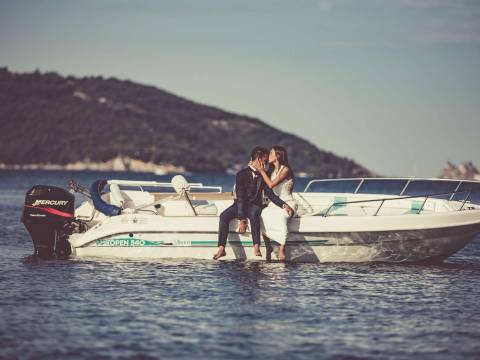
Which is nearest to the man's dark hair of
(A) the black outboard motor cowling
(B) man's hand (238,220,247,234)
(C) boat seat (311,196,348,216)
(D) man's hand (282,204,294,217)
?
(D) man's hand (282,204,294,217)

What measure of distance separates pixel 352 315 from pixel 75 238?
7409 mm

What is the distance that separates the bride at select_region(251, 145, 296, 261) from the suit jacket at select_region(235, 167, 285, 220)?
0.12 m

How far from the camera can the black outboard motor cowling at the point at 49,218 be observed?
17.1 meters

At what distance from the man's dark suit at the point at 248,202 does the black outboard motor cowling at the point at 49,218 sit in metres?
3.38

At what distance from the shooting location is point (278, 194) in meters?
16.6

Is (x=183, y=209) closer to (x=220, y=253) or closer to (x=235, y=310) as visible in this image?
(x=220, y=253)

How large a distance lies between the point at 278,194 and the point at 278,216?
2.21ft

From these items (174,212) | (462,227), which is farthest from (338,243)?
(174,212)

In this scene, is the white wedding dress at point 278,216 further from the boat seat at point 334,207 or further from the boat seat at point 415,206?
the boat seat at point 415,206

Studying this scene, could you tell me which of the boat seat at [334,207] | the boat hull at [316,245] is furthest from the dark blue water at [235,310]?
the boat seat at [334,207]

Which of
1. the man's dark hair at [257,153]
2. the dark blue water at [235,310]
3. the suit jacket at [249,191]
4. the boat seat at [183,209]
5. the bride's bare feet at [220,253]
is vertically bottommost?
the dark blue water at [235,310]

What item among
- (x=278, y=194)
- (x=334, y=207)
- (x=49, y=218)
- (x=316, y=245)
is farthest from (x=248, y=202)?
(x=49, y=218)

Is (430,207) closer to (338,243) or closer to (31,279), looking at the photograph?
(338,243)

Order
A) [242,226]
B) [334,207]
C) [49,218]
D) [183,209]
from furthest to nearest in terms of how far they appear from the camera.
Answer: [334,207]
[183,209]
[49,218]
[242,226]
